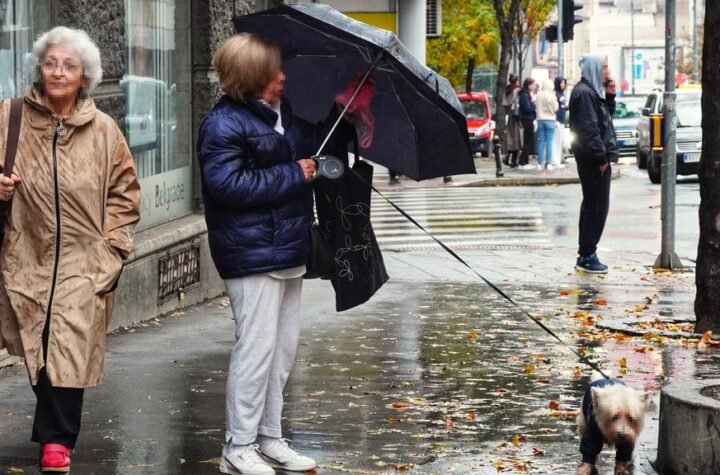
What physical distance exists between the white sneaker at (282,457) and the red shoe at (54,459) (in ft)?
2.86

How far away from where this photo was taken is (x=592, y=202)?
48.4ft

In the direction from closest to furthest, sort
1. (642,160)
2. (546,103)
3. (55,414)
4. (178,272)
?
1. (55,414)
2. (178,272)
3. (546,103)
4. (642,160)

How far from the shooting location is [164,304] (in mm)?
11109

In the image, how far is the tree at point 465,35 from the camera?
173 ft

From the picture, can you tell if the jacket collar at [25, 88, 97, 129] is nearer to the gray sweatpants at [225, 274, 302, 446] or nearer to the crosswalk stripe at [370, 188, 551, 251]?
the gray sweatpants at [225, 274, 302, 446]

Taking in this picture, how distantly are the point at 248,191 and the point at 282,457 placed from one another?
46.8 inches

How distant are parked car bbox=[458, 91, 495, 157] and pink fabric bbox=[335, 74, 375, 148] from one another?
106ft

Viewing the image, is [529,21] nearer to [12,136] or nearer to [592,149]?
[592,149]

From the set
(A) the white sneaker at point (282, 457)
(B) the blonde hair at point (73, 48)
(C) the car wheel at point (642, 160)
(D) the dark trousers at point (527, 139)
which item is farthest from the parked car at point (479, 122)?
(B) the blonde hair at point (73, 48)

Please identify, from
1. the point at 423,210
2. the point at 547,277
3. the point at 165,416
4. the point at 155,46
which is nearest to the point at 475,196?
the point at 423,210

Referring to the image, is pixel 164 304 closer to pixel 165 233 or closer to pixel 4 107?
pixel 165 233

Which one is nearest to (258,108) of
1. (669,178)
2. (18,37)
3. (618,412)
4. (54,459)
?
(54,459)

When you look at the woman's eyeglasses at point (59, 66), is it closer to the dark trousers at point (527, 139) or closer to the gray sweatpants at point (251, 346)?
the gray sweatpants at point (251, 346)

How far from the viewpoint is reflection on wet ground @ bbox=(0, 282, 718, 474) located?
679 centimetres
